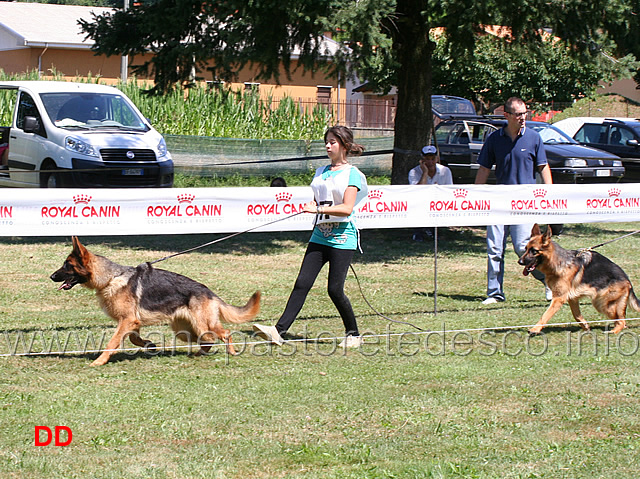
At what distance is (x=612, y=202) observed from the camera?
28.8 ft

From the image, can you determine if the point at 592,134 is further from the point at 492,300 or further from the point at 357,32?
the point at 492,300

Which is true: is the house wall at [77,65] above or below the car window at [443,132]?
above

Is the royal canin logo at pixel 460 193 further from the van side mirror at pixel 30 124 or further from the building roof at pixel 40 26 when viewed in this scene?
the building roof at pixel 40 26

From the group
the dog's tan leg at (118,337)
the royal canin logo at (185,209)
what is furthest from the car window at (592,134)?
the dog's tan leg at (118,337)

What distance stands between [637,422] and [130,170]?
36.9 ft


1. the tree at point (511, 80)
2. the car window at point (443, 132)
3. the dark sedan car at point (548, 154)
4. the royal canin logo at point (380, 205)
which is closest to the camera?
the royal canin logo at point (380, 205)

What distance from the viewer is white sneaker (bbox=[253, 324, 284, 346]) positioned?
674cm

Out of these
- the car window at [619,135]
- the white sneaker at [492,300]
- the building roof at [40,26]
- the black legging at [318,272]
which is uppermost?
the building roof at [40,26]

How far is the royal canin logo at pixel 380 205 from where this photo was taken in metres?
8.00

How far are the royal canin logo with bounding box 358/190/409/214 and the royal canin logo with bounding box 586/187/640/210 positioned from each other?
220cm

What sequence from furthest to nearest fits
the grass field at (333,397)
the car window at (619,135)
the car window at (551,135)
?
the car window at (619,135) < the car window at (551,135) < the grass field at (333,397)

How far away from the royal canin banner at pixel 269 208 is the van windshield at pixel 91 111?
8.32 meters

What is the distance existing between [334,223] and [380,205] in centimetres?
143

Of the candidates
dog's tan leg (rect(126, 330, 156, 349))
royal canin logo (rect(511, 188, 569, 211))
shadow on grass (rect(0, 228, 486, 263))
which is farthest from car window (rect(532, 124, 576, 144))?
dog's tan leg (rect(126, 330, 156, 349))
